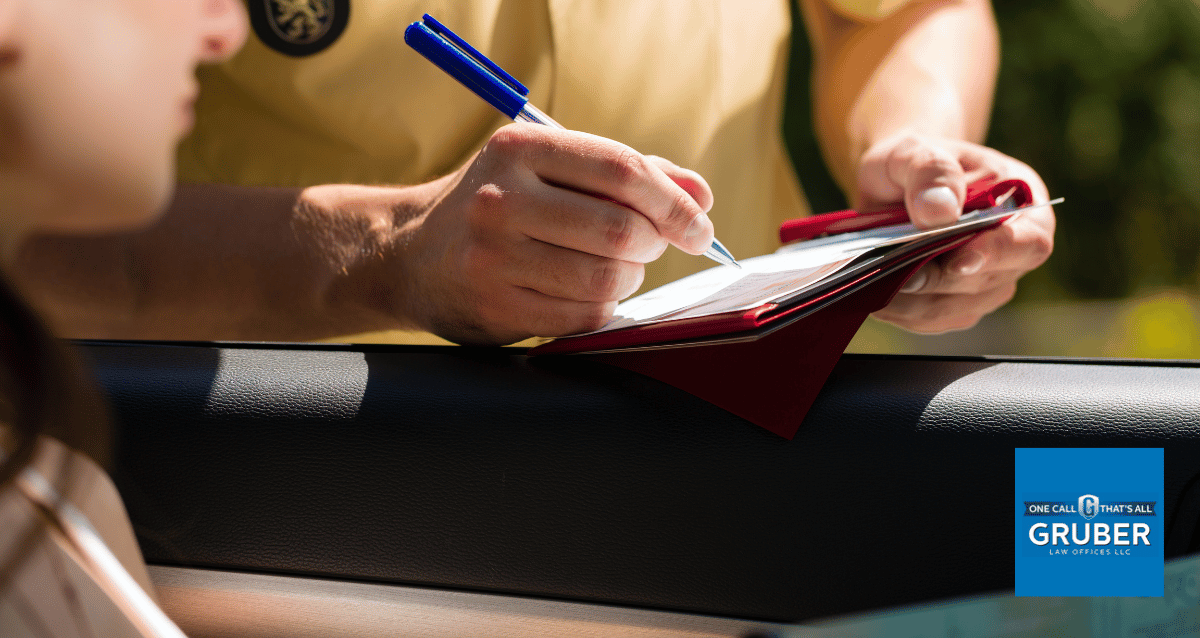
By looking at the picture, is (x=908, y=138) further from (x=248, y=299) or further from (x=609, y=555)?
(x=248, y=299)

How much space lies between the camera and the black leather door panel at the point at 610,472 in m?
0.41

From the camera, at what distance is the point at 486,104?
112 cm

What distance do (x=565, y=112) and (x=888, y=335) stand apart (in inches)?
32.0

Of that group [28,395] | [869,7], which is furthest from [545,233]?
[869,7]

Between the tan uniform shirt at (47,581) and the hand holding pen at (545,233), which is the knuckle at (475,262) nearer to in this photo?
the hand holding pen at (545,233)

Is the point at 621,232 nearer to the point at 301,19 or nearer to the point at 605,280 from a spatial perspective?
the point at 605,280

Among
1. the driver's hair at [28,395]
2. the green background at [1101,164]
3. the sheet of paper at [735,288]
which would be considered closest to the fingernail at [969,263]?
the sheet of paper at [735,288]

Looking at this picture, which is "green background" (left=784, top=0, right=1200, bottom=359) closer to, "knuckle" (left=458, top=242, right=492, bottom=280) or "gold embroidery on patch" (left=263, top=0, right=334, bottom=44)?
"gold embroidery on patch" (left=263, top=0, right=334, bottom=44)

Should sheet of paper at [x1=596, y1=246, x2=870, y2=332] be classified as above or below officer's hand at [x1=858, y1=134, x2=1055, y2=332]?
below

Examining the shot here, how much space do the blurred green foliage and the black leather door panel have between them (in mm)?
1288

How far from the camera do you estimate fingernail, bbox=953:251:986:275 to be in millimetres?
592

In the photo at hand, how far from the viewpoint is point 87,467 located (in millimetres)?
341

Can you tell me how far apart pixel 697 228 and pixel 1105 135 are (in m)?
1.72

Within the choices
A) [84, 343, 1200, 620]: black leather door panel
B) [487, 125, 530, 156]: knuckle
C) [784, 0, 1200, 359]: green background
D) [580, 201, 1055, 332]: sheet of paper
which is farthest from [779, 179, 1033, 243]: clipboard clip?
[784, 0, 1200, 359]: green background
